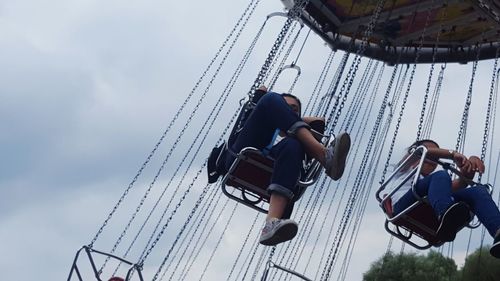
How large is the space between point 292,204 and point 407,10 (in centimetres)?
534

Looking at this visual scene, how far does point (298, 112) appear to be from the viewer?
204 inches

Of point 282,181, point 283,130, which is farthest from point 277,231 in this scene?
point 283,130

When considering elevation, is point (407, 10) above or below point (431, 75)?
above

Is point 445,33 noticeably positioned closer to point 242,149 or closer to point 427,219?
point 427,219

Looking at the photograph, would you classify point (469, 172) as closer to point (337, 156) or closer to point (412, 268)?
point (337, 156)

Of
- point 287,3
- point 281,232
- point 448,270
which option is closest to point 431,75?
point 287,3

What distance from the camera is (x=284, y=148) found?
4.90 m

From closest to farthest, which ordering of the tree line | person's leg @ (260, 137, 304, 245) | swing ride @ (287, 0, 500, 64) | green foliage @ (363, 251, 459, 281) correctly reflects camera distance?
1. person's leg @ (260, 137, 304, 245)
2. swing ride @ (287, 0, 500, 64)
3. the tree line
4. green foliage @ (363, 251, 459, 281)

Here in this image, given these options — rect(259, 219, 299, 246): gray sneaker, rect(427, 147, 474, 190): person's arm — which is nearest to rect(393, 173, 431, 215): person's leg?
rect(427, 147, 474, 190): person's arm

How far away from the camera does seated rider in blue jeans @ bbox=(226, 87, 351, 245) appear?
15.4 ft

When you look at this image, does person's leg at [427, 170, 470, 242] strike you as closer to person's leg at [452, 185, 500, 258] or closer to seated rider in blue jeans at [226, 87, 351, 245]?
person's leg at [452, 185, 500, 258]

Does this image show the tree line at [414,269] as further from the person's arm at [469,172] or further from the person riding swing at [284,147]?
the person riding swing at [284,147]

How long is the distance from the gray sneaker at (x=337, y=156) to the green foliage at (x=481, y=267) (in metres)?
12.4

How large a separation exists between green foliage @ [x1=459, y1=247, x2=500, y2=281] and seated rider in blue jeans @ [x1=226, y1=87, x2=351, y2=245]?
1213 centimetres
